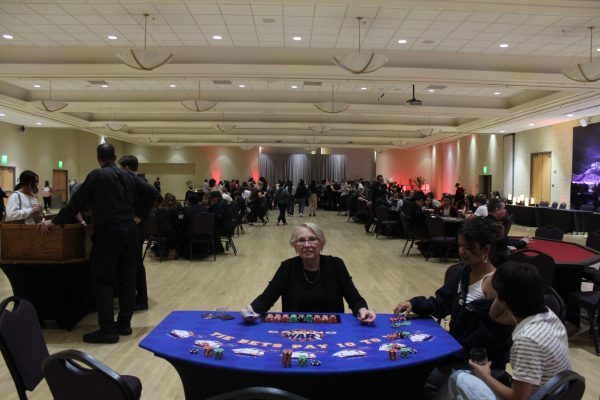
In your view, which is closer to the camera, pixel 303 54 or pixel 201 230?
pixel 201 230

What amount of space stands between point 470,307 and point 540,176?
1827cm

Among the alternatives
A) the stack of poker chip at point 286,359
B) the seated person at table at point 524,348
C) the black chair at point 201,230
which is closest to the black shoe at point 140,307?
the black chair at point 201,230

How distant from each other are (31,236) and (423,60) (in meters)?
7.99

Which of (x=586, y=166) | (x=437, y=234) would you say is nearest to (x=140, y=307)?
(x=437, y=234)

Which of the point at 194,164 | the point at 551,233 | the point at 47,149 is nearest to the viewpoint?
the point at 551,233

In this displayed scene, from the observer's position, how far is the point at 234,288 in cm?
671

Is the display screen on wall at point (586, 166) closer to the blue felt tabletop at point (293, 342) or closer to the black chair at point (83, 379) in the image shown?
the blue felt tabletop at point (293, 342)

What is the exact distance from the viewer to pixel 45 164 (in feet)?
72.0

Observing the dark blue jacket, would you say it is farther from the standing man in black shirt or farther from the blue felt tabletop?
the standing man in black shirt

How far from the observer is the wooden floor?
3797 mm

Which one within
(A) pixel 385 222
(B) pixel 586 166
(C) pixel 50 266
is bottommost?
(A) pixel 385 222

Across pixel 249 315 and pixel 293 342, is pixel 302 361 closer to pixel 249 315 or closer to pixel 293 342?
pixel 293 342

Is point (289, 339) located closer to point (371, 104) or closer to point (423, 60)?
point (423, 60)

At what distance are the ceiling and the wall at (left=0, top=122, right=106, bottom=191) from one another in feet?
11.4
